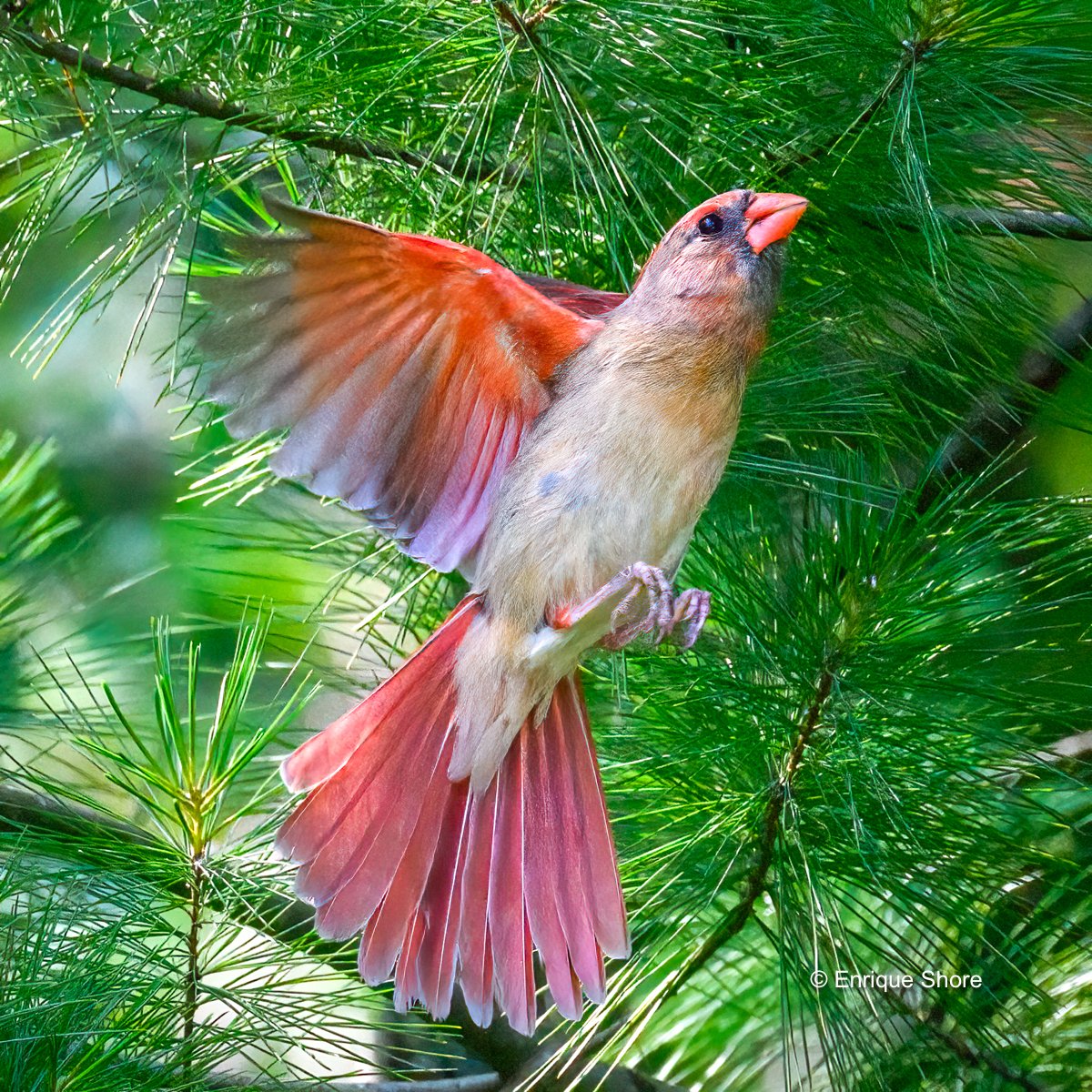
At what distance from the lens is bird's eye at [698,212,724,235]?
5.57 feet

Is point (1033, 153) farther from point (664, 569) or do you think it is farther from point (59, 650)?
point (59, 650)

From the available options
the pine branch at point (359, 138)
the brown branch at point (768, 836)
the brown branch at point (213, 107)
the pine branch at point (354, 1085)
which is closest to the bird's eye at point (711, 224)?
the pine branch at point (359, 138)

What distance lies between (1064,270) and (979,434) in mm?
454

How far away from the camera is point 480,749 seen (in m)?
1.90

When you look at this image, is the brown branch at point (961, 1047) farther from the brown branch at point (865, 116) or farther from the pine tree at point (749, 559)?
the brown branch at point (865, 116)

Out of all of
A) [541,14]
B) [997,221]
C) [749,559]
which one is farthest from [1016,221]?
[541,14]

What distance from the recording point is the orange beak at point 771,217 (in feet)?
5.40

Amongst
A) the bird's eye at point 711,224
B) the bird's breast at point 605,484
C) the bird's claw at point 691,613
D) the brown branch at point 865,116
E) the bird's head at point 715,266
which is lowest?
the bird's claw at point 691,613

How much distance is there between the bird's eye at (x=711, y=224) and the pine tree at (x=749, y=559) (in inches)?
1.8

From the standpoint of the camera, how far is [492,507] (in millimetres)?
1858

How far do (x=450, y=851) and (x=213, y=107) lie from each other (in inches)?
39.5

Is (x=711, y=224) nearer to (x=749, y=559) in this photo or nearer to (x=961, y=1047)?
(x=749, y=559)

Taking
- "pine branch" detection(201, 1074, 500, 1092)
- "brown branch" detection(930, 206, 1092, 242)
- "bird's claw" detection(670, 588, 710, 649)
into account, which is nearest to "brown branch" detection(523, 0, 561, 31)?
"brown branch" detection(930, 206, 1092, 242)

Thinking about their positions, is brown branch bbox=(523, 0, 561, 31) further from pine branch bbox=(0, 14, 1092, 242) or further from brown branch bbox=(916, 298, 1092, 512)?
brown branch bbox=(916, 298, 1092, 512)
